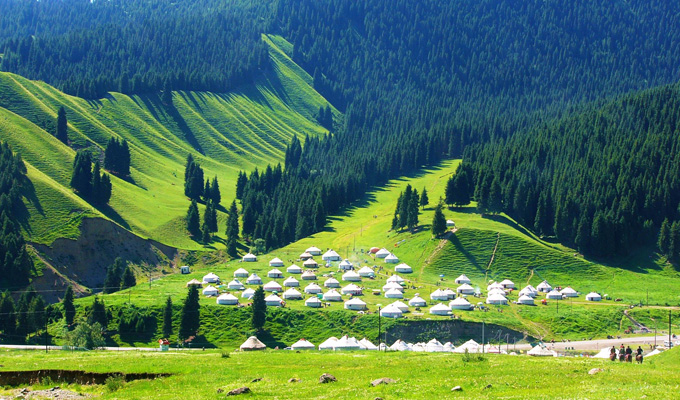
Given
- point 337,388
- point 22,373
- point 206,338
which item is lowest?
point 206,338

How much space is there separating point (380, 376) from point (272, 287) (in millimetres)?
90951

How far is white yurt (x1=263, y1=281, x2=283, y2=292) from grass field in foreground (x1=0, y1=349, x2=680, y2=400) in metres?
71.6

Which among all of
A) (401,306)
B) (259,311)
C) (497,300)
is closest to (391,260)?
(497,300)

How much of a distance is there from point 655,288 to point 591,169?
50.7 metres

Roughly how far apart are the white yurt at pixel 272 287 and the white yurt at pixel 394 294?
19795 mm

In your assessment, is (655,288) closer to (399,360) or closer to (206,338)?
→ (206,338)

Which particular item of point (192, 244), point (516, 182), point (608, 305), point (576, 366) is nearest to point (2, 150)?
point (192, 244)

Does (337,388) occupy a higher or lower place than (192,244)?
higher

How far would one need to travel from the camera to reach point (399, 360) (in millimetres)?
59531

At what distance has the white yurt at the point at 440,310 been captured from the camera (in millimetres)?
120188

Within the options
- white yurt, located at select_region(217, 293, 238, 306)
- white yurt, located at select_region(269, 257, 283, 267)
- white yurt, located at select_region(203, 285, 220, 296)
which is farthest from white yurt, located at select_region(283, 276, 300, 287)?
white yurt, located at select_region(269, 257, 283, 267)

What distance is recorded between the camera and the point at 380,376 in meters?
50.7

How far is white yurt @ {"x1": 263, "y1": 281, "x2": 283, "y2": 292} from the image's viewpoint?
140 meters

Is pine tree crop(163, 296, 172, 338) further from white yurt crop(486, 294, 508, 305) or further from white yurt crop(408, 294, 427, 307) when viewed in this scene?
white yurt crop(486, 294, 508, 305)
